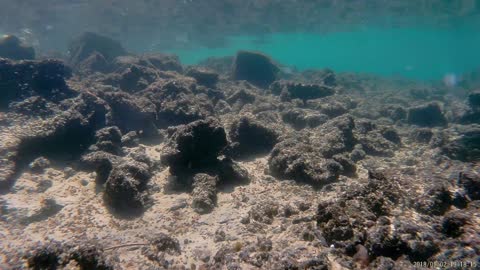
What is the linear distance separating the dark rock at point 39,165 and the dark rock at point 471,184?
1113cm

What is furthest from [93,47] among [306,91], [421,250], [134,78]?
[421,250]

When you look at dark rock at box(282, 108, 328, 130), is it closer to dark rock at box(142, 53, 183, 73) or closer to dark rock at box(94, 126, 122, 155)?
dark rock at box(94, 126, 122, 155)

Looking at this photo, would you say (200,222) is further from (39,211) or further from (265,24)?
(265,24)

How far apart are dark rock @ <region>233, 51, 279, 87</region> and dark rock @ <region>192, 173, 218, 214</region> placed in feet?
54.1

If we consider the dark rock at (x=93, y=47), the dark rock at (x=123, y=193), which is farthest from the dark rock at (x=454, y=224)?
the dark rock at (x=93, y=47)

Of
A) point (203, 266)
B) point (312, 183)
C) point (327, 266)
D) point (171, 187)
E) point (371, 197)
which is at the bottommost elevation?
point (171, 187)

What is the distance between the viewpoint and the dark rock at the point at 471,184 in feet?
19.0

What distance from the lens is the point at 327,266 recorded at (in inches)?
155

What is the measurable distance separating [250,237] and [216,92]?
12166mm

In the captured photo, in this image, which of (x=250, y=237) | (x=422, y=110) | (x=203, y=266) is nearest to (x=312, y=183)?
(x=250, y=237)

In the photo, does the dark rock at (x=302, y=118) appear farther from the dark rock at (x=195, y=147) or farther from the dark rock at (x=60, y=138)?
the dark rock at (x=60, y=138)

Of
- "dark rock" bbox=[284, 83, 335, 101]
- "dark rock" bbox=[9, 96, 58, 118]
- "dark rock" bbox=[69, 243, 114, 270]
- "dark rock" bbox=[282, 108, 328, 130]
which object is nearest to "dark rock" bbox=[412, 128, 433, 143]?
"dark rock" bbox=[282, 108, 328, 130]

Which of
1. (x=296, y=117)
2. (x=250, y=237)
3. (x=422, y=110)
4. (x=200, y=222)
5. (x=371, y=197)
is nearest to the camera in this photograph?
(x=371, y=197)

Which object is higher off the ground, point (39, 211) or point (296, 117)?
point (296, 117)
